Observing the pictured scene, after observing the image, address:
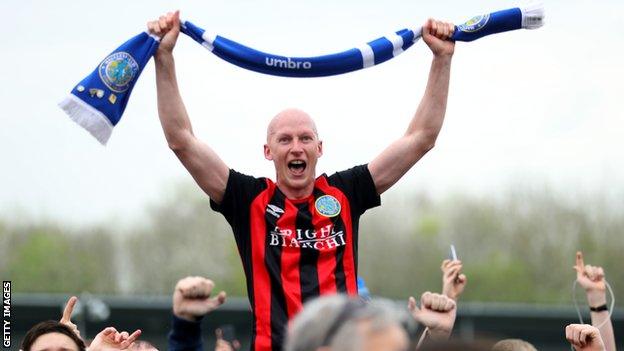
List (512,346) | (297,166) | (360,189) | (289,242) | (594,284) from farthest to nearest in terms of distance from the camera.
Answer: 1. (594,284)
2. (360,189)
3. (297,166)
4. (289,242)
5. (512,346)

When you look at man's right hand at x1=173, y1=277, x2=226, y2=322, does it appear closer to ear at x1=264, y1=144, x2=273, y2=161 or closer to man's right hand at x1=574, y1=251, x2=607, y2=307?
ear at x1=264, y1=144, x2=273, y2=161

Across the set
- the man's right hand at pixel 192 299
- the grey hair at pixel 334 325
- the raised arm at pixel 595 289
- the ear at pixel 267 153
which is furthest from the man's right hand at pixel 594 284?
the grey hair at pixel 334 325

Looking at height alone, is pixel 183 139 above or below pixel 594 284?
above

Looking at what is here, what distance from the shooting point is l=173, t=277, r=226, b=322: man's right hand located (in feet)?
21.0

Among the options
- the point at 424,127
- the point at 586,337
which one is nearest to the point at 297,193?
the point at 424,127

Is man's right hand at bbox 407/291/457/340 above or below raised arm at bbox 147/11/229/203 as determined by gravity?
below

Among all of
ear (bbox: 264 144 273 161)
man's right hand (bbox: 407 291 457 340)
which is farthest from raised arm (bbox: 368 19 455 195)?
man's right hand (bbox: 407 291 457 340)

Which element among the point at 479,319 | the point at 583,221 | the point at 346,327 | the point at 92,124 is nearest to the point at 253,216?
the point at 92,124

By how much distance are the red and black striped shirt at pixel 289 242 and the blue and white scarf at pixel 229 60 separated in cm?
63

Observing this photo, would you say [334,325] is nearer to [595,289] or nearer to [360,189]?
[360,189]

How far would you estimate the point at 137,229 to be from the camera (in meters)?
42.2

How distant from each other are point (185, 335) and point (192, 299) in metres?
0.24

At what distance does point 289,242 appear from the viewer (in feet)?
20.3

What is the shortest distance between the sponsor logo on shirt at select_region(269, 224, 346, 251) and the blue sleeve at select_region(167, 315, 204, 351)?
71cm
